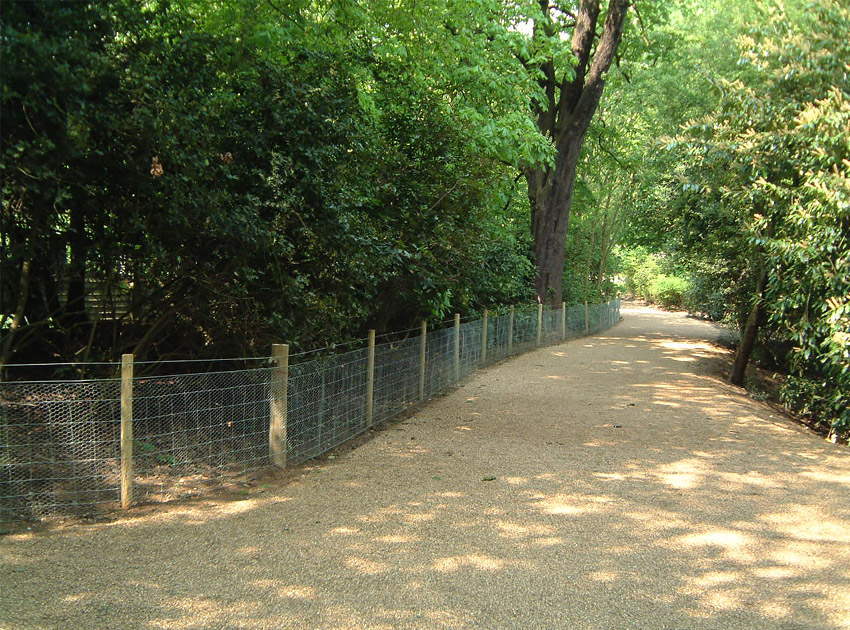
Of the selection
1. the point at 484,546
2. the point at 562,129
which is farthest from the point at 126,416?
the point at 562,129

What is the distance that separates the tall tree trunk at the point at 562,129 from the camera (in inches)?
783

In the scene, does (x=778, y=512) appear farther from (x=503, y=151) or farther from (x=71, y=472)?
(x=503, y=151)

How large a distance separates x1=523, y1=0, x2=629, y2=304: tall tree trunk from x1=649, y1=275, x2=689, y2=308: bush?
28712 mm

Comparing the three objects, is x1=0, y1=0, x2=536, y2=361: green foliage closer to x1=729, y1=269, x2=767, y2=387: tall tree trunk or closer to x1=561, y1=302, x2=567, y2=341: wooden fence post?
x1=729, y1=269, x2=767, y2=387: tall tree trunk

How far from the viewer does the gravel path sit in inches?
161

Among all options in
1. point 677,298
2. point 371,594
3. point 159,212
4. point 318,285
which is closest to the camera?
point 371,594

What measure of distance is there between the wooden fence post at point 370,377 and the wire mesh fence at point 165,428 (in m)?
0.02

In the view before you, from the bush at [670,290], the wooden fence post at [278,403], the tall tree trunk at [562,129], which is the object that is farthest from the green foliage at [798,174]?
the bush at [670,290]

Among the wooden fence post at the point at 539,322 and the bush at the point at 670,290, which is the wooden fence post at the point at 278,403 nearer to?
the wooden fence post at the point at 539,322

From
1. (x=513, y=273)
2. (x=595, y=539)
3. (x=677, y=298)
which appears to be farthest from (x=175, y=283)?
(x=677, y=298)

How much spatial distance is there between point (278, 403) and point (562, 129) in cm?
1647

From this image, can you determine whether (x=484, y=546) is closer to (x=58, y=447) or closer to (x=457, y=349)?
(x=58, y=447)

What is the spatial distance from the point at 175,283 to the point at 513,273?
11.4 meters

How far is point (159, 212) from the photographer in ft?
19.6
